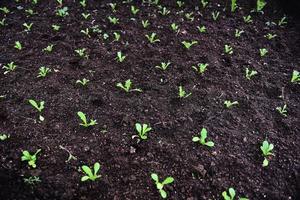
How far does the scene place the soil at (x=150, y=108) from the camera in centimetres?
230

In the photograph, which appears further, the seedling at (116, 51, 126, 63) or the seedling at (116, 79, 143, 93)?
the seedling at (116, 51, 126, 63)

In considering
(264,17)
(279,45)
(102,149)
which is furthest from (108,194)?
(264,17)

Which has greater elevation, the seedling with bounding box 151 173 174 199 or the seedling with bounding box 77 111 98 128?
the seedling with bounding box 77 111 98 128

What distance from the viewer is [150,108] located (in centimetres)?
280

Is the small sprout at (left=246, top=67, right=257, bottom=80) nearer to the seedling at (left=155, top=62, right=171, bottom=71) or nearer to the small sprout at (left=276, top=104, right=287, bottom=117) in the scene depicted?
the small sprout at (left=276, top=104, right=287, bottom=117)

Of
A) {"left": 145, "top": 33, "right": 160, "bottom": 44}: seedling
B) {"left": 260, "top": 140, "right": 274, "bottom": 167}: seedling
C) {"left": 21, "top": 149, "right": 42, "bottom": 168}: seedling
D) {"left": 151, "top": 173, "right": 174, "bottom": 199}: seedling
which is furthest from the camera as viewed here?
{"left": 145, "top": 33, "right": 160, "bottom": 44}: seedling

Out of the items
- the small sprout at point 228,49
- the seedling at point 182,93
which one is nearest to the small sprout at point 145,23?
the small sprout at point 228,49

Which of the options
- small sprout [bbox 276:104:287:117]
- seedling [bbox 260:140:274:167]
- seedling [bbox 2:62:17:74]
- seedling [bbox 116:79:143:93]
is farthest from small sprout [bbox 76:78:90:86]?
small sprout [bbox 276:104:287:117]

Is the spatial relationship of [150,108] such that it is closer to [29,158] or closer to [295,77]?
[29,158]

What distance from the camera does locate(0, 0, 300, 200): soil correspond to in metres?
2.30

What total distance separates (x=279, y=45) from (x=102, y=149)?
8.40 ft

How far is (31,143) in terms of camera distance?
248cm

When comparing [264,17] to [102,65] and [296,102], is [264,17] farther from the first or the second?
[102,65]

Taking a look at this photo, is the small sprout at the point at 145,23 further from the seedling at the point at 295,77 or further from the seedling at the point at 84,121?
the seedling at the point at 295,77
